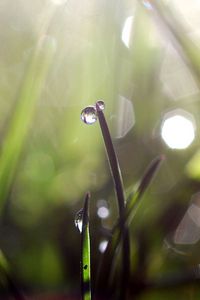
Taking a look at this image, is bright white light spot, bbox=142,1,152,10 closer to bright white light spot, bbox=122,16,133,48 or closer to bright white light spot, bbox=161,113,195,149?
bright white light spot, bbox=122,16,133,48

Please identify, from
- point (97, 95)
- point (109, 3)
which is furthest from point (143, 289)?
point (109, 3)

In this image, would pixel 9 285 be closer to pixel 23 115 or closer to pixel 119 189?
pixel 119 189

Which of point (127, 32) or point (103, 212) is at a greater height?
point (127, 32)

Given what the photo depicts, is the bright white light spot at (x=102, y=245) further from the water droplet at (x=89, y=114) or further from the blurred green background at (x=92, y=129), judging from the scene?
the water droplet at (x=89, y=114)

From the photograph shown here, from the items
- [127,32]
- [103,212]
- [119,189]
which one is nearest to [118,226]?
[119,189]

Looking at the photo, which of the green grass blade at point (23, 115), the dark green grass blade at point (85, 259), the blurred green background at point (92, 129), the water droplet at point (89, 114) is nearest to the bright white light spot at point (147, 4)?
the blurred green background at point (92, 129)

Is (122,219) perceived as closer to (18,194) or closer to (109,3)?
(18,194)

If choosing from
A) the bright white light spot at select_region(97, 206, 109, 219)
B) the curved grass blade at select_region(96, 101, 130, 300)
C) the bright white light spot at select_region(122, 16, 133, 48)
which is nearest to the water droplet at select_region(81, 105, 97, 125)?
the curved grass blade at select_region(96, 101, 130, 300)
